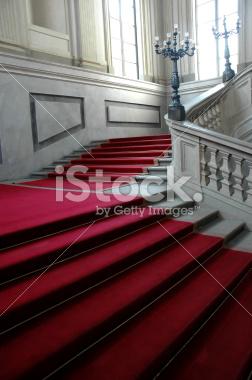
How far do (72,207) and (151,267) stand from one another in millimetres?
1110

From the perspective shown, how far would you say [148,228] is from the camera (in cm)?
338

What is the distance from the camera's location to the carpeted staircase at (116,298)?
5.74ft

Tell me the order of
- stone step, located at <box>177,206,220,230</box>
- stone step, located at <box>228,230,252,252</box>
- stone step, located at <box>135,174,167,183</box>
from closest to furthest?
stone step, located at <box>228,230,252,252</box>, stone step, located at <box>177,206,220,230</box>, stone step, located at <box>135,174,167,183</box>

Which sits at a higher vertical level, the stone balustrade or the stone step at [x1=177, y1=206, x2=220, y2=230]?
the stone balustrade

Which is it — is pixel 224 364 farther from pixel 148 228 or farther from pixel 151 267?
pixel 148 228

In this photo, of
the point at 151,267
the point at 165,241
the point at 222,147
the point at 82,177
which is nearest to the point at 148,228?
the point at 165,241
